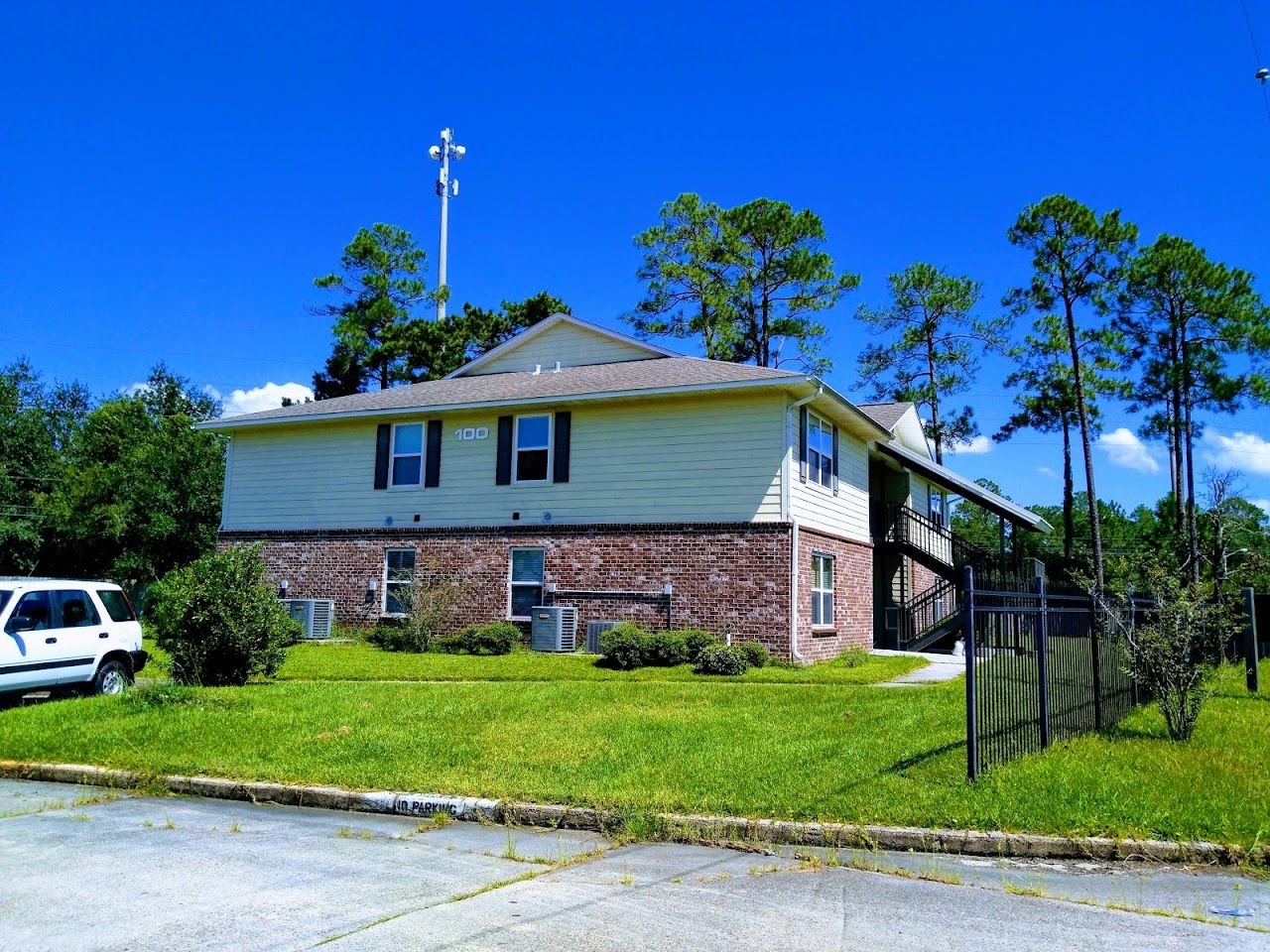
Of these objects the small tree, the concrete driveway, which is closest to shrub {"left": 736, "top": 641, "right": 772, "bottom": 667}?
the small tree

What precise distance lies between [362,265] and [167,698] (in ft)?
116

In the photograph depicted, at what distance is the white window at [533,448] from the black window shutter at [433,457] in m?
1.89

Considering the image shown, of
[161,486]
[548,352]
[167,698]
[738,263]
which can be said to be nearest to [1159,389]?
[738,263]

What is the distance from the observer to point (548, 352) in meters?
25.5

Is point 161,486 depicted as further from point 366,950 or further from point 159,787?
point 366,950

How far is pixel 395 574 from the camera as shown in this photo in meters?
22.1

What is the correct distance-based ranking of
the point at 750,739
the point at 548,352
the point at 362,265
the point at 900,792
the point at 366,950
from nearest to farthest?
1. the point at 366,950
2. the point at 900,792
3. the point at 750,739
4. the point at 548,352
5. the point at 362,265

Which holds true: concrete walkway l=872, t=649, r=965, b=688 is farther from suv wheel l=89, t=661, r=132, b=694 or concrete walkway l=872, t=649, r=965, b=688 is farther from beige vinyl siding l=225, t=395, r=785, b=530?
suv wheel l=89, t=661, r=132, b=694

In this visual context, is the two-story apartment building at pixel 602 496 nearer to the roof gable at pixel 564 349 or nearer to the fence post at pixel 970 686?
the roof gable at pixel 564 349

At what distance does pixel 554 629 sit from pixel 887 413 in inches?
501

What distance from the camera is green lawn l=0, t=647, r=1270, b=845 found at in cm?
732

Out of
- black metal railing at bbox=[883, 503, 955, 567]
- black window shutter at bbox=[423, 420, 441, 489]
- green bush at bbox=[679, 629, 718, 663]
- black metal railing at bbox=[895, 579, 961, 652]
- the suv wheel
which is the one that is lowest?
the suv wheel

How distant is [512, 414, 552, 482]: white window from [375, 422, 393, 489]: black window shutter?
321cm

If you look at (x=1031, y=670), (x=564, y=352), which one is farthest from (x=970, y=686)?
(x=564, y=352)
